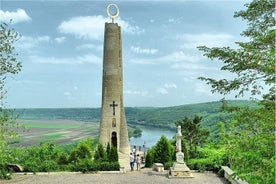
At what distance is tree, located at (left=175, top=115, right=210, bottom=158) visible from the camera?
2961 cm

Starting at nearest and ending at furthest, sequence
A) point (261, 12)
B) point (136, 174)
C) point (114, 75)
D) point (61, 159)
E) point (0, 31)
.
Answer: point (261, 12) < point (0, 31) < point (136, 174) < point (61, 159) < point (114, 75)

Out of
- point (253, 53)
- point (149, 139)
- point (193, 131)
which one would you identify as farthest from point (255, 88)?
point (149, 139)

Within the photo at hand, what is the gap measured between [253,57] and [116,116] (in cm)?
2130

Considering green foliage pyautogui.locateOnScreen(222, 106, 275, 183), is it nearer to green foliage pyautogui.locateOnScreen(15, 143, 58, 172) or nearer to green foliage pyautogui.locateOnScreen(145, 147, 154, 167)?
green foliage pyautogui.locateOnScreen(15, 143, 58, 172)

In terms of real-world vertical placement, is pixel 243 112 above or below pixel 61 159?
above

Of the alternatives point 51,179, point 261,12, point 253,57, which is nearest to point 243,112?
point 253,57

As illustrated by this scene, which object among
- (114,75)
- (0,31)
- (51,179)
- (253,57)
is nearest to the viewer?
(253,57)

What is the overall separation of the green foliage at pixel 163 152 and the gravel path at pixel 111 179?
4.54 meters

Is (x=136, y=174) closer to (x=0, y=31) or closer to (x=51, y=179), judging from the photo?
(x=51, y=179)

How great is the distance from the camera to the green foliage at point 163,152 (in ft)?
81.4

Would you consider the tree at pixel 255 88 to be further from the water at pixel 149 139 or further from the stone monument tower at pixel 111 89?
the water at pixel 149 139

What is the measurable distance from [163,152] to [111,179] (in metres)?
7.22

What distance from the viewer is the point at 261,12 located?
10.9m

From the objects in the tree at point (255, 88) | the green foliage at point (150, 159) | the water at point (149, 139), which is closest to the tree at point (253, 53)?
the tree at point (255, 88)
